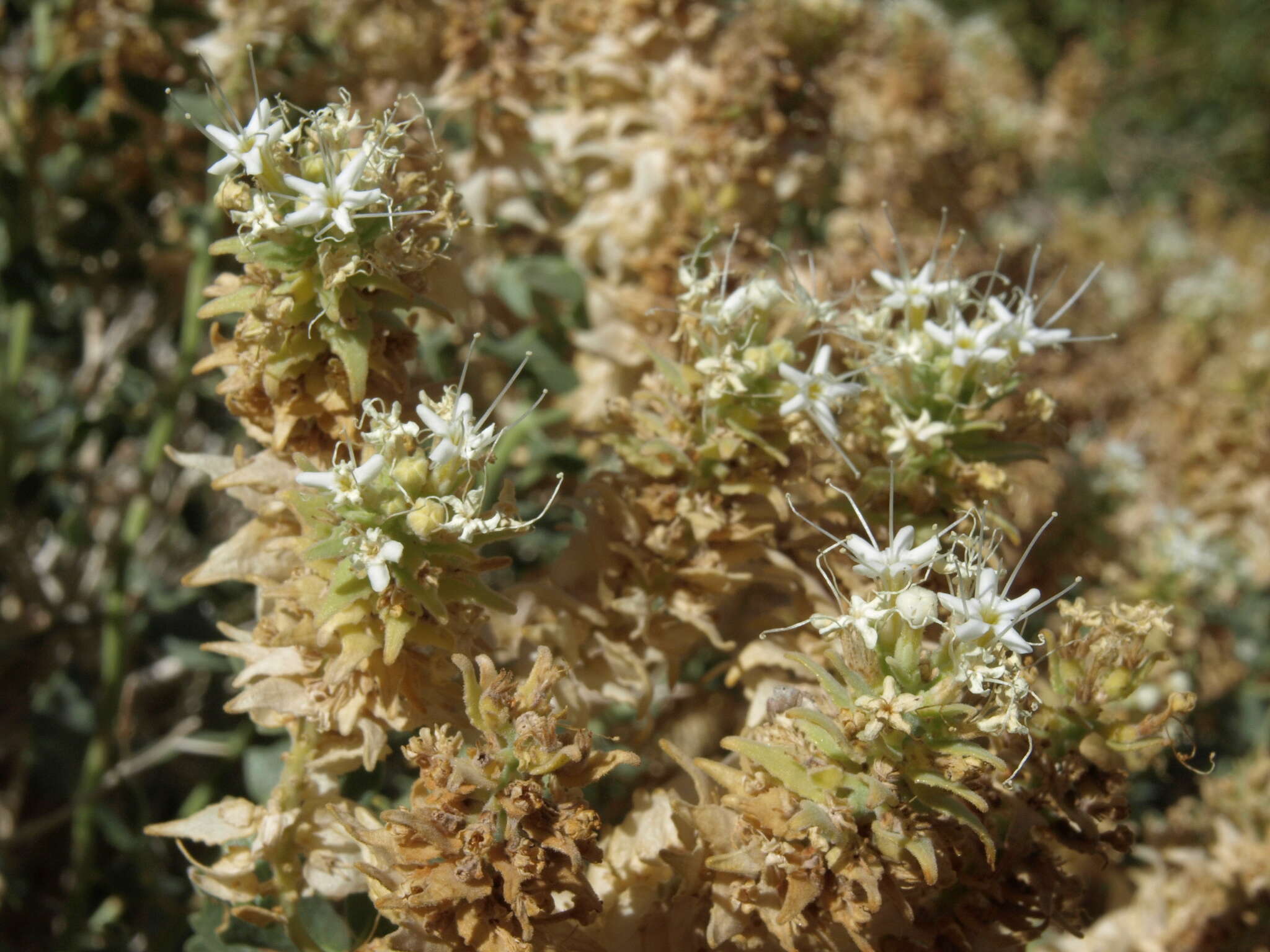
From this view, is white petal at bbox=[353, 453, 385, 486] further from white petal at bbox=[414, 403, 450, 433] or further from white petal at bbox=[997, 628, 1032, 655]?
white petal at bbox=[997, 628, 1032, 655]

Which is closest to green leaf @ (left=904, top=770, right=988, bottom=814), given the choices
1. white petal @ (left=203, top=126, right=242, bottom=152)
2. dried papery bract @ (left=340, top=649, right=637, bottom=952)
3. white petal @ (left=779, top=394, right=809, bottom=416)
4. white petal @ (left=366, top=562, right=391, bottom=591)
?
dried papery bract @ (left=340, top=649, right=637, bottom=952)

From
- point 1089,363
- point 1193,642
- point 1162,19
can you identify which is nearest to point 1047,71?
point 1162,19

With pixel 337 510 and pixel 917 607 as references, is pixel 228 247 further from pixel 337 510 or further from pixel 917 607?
pixel 917 607

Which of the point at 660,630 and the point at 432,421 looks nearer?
the point at 432,421

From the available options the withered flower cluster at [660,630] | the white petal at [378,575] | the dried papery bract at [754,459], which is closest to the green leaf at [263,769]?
the withered flower cluster at [660,630]

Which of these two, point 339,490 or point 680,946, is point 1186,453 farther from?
point 339,490

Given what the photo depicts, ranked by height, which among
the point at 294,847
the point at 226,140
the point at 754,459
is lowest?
the point at 294,847

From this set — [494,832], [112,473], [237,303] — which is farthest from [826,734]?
[112,473]
